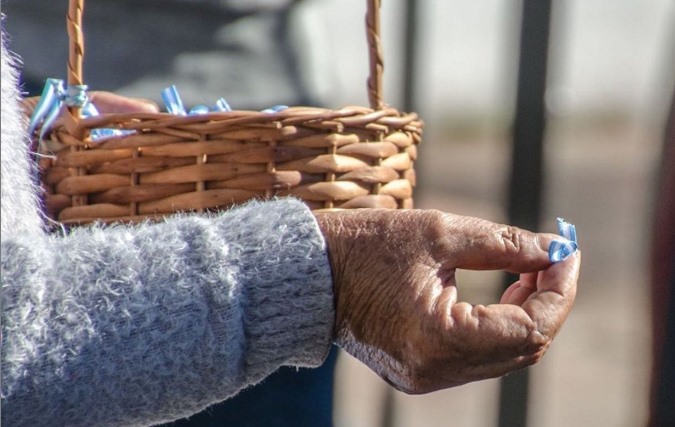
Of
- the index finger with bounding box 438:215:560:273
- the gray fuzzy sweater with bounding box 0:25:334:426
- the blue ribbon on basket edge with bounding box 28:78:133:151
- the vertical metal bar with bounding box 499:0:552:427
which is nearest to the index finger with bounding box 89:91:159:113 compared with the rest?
the blue ribbon on basket edge with bounding box 28:78:133:151

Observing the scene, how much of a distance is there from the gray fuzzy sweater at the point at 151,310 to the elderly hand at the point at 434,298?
0.08ft

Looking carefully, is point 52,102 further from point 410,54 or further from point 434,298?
point 410,54

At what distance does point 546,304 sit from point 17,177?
0.43m

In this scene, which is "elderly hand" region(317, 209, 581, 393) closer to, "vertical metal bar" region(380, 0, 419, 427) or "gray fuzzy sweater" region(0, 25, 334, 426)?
"gray fuzzy sweater" region(0, 25, 334, 426)

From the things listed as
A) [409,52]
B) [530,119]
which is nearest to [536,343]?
[530,119]

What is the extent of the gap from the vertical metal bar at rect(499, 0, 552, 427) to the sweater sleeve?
827 mm

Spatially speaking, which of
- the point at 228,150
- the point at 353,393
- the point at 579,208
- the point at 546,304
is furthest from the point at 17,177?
the point at 353,393

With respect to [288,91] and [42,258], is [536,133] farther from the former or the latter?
[42,258]

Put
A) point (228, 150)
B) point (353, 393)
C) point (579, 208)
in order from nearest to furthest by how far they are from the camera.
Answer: point (228, 150) → point (579, 208) → point (353, 393)

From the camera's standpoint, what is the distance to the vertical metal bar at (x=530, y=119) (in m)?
1.44

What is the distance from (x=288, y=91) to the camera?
1178mm

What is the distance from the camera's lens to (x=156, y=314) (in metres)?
0.67

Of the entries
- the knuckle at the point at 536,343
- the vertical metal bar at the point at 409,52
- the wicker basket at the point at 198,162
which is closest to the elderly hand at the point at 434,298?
the knuckle at the point at 536,343

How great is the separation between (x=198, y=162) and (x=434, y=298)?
0.28m
